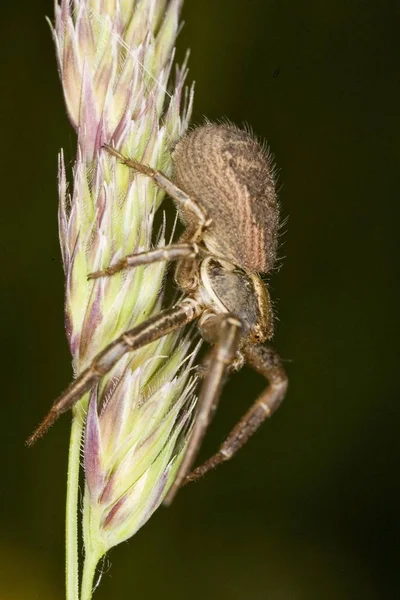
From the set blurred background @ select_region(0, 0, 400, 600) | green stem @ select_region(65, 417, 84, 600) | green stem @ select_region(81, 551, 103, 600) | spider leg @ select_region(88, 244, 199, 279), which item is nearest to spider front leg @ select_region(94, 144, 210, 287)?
spider leg @ select_region(88, 244, 199, 279)

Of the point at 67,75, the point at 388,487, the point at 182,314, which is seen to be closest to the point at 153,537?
the point at 388,487

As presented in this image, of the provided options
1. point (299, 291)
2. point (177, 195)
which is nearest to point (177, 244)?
point (177, 195)

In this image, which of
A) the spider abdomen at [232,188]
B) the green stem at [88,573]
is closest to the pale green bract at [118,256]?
the green stem at [88,573]

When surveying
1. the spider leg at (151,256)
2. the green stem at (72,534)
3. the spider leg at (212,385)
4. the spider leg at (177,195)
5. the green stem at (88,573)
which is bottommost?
the green stem at (88,573)

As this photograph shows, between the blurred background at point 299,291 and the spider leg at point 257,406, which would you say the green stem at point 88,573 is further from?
the blurred background at point 299,291

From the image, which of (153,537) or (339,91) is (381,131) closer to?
(339,91)

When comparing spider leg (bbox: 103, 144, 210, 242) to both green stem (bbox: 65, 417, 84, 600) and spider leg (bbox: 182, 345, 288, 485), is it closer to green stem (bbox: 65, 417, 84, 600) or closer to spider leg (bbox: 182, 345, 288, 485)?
spider leg (bbox: 182, 345, 288, 485)
